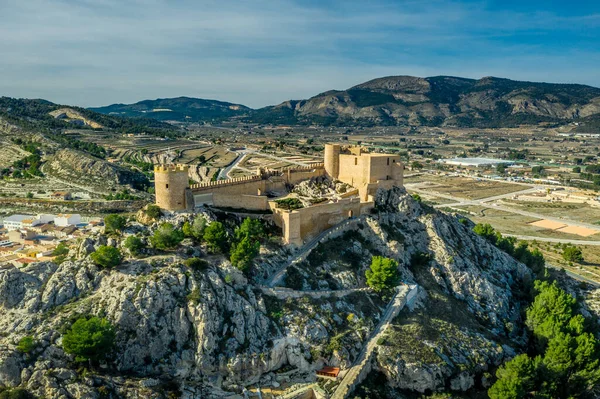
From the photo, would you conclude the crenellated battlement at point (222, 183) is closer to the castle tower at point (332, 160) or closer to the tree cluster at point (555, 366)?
the castle tower at point (332, 160)

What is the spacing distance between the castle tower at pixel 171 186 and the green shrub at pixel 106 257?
29.5 ft

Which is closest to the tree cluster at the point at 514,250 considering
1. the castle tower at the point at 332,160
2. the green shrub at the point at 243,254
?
the castle tower at the point at 332,160

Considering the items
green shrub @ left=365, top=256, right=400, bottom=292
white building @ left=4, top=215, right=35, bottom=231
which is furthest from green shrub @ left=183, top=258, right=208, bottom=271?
white building @ left=4, top=215, right=35, bottom=231

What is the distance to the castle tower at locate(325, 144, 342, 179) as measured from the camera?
2564 inches

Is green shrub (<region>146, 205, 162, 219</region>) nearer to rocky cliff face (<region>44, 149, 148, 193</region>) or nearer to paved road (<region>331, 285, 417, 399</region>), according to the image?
paved road (<region>331, 285, 417, 399</region>)

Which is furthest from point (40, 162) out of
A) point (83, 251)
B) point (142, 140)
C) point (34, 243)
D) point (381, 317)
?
point (381, 317)

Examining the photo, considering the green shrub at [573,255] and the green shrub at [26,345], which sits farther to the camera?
the green shrub at [573,255]

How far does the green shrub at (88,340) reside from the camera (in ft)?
114

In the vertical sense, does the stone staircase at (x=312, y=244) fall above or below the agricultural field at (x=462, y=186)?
above

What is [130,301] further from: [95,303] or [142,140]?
[142,140]

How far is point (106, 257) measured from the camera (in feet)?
137

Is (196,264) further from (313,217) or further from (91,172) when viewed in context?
(91,172)

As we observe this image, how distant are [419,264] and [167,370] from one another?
31869 mm

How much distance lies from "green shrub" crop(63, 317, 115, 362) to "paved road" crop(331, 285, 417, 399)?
696 inches
